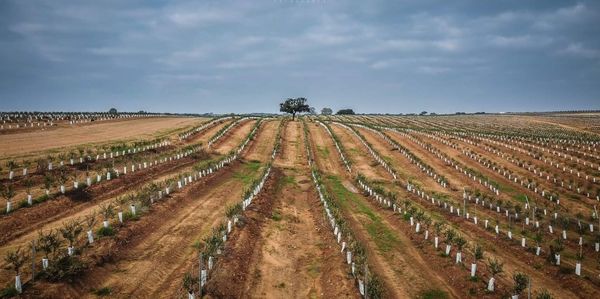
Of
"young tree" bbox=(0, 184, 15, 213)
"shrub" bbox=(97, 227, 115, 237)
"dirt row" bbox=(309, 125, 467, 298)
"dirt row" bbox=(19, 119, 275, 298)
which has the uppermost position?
"young tree" bbox=(0, 184, 15, 213)

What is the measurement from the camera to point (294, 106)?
154 metres

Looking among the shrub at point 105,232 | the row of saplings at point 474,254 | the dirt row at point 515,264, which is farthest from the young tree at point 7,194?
the dirt row at point 515,264

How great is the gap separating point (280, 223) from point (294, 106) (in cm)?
11953

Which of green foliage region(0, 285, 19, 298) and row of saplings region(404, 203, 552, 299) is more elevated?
green foliage region(0, 285, 19, 298)

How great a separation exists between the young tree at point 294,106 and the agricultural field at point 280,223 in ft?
257

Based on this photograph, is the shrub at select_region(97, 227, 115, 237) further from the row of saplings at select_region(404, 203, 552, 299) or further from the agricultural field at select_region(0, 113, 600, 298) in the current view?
the row of saplings at select_region(404, 203, 552, 299)

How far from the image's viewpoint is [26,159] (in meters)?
46.5

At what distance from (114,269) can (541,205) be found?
46.1 m

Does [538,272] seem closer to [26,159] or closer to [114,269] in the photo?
[114,269]

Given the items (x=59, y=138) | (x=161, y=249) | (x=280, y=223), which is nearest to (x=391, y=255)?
(x=280, y=223)

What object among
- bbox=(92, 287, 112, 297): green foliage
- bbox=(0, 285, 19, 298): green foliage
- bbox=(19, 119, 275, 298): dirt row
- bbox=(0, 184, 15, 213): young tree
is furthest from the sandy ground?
bbox=(92, 287, 112, 297): green foliage

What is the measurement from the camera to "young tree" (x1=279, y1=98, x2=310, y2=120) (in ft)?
502

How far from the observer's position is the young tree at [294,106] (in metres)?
153

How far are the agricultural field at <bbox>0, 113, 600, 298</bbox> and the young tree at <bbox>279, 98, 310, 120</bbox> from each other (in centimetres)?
7830
